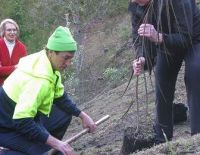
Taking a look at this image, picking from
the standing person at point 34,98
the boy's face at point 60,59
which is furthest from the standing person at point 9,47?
the boy's face at point 60,59

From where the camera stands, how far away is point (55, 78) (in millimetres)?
4676

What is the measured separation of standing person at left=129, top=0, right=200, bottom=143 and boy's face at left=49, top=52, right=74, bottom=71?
58cm

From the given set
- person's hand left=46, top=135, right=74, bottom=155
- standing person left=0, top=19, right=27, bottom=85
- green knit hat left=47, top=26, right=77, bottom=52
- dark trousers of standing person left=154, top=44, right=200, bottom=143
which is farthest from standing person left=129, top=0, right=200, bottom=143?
standing person left=0, top=19, right=27, bottom=85

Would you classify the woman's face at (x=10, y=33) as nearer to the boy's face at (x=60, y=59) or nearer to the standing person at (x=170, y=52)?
the standing person at (x=170, y=52)

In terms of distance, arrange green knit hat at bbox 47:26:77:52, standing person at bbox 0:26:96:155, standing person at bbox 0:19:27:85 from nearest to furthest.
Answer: standing person at bbox 0:26:96:155 → green knit hat at bbox 47:26:77:52 → standing person at bbox 0:19:27:85

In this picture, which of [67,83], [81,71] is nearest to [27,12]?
[81,71]

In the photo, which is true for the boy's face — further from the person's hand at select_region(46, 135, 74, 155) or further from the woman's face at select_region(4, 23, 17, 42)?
the woman's face at select_region(4, 23, 17, 42)

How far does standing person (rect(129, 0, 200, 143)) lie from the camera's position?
182 inches

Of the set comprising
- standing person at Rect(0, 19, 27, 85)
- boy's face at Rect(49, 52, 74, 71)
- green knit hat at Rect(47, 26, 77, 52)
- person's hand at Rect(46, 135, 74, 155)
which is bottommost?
person's hand at Rect(46, 135, 74, 155)

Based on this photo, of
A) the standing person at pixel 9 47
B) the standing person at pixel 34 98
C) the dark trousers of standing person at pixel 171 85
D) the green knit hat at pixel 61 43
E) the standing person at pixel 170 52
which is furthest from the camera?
the standing person at pixel 9 47

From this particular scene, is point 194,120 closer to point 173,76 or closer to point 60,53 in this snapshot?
point 173,76

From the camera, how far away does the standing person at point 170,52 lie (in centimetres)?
462

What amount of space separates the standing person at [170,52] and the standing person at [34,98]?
2.18ft

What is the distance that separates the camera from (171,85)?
17.9 ft
